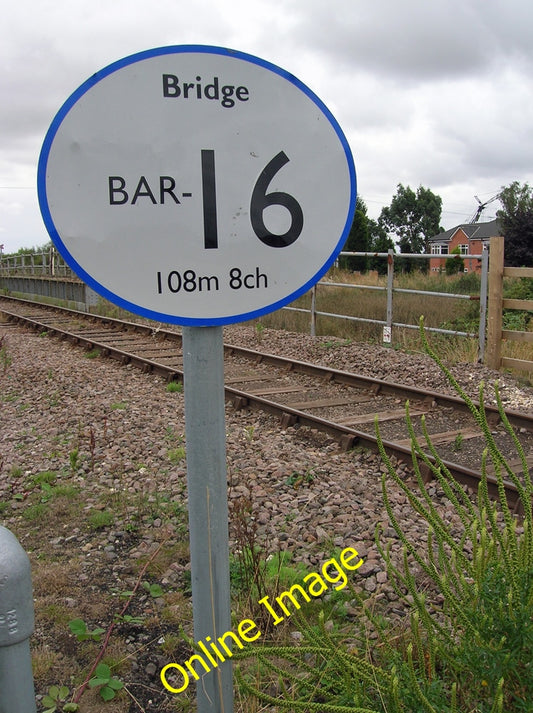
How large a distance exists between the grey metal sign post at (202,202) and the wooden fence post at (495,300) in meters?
7.89

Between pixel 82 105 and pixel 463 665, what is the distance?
75.2 inches

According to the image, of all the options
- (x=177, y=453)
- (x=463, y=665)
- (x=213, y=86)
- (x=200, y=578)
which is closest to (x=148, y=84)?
(x=213, y=86)

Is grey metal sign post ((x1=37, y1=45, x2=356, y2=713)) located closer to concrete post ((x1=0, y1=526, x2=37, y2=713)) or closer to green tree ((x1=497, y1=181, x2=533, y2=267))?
concrete post ((x1=0, y1=526, x2=37, y2=713))

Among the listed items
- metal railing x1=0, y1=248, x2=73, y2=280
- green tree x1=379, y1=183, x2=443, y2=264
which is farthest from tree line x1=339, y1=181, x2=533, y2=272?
metal railing x1=0, y1=248, x2=73, y2=280

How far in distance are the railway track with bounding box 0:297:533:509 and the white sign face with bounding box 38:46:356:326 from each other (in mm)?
3701

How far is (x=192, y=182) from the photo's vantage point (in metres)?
1.53

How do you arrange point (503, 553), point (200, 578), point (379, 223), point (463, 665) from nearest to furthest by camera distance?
point (200, 578), point (503, 553), point (463, 665), point (379, 223)

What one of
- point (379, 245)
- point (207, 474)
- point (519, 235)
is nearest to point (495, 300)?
point (207, 474)

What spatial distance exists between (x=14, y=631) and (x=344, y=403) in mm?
6374

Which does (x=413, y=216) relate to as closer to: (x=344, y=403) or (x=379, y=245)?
(x=379, y=245)

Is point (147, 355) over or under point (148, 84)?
under

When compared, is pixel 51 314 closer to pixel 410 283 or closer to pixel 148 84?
pixel 410 283

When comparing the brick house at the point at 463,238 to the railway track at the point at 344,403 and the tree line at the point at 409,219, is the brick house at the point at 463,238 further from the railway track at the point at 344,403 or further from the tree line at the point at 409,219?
the railway track at the point at 344,403

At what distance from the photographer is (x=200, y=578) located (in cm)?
170
